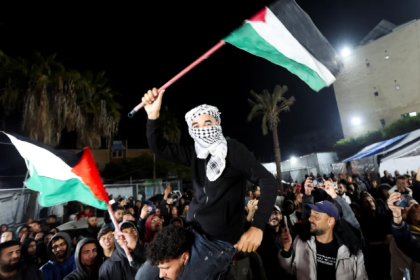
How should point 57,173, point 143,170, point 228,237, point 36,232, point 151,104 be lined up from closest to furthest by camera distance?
1. point 228,237
2. point 151,104
3. point 57,173
4. point 36,232
5. point 143,170

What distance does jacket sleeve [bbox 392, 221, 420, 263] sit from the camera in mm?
2875

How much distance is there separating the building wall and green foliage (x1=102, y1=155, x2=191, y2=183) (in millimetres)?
22504

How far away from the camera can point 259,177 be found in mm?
1760

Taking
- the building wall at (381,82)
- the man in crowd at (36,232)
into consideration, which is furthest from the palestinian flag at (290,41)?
the building wall at (381,82)

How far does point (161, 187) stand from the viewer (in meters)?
18.0

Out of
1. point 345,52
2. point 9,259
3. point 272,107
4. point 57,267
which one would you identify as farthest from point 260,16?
point 345,52

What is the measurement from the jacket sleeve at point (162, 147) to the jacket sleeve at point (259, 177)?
0.46 meters

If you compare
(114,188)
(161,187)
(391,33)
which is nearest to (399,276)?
(114,188)

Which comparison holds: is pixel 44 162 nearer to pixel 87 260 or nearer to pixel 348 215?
pixel 87 260

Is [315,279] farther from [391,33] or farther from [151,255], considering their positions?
[391,33]

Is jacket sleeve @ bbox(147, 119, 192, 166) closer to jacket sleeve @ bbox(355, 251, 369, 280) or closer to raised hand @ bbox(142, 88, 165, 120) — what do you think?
raised hand @ bbox(142, 88, 165, 120)

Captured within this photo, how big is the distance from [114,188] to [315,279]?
13476mm

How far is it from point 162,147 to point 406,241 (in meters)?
2.97

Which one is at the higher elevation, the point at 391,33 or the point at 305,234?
the point at 391,33
